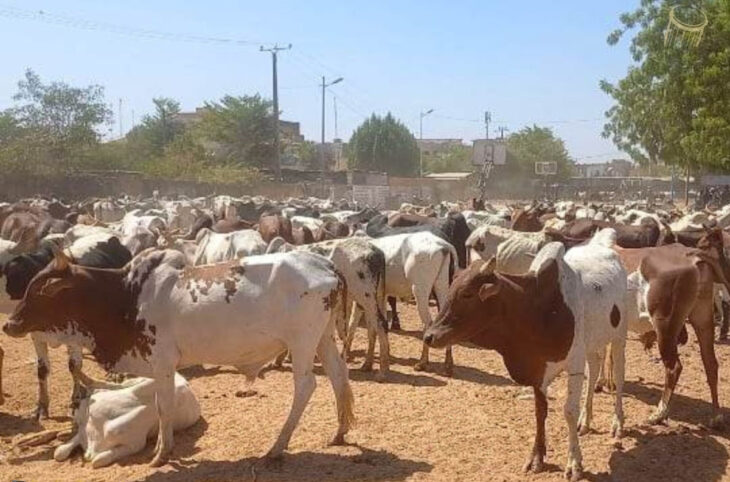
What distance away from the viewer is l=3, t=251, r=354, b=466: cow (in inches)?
265

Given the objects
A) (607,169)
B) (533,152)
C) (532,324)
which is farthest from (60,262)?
(607,169)

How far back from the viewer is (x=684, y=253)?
8.22 meters

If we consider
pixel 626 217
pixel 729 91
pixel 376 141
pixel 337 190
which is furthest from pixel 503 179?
pixel 626 217

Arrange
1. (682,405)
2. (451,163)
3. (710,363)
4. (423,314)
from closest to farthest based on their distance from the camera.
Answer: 1. (710,363)
2. (682,405)
3. (423,314)
4. (451,163)

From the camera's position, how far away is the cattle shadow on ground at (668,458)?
6.52 m

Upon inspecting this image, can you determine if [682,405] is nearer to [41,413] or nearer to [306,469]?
[306,469]

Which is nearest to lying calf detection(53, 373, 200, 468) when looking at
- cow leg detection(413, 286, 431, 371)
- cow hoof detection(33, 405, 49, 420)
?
cow hoof detection(33, 405, 49, 420)

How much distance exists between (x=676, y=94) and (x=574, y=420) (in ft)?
100

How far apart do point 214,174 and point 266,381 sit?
151 ft

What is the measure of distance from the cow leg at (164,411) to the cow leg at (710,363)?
202 inches

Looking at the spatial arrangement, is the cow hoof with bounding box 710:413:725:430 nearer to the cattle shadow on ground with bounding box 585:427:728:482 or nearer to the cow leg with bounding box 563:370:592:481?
the cattle shadow on ground with bounding box 585:427:728:482

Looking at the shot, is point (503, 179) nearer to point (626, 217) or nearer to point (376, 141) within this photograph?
point (376, 141)

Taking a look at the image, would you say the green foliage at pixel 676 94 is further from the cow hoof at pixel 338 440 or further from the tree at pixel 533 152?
the tree at pixel 533 152

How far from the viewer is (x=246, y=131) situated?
225ft
